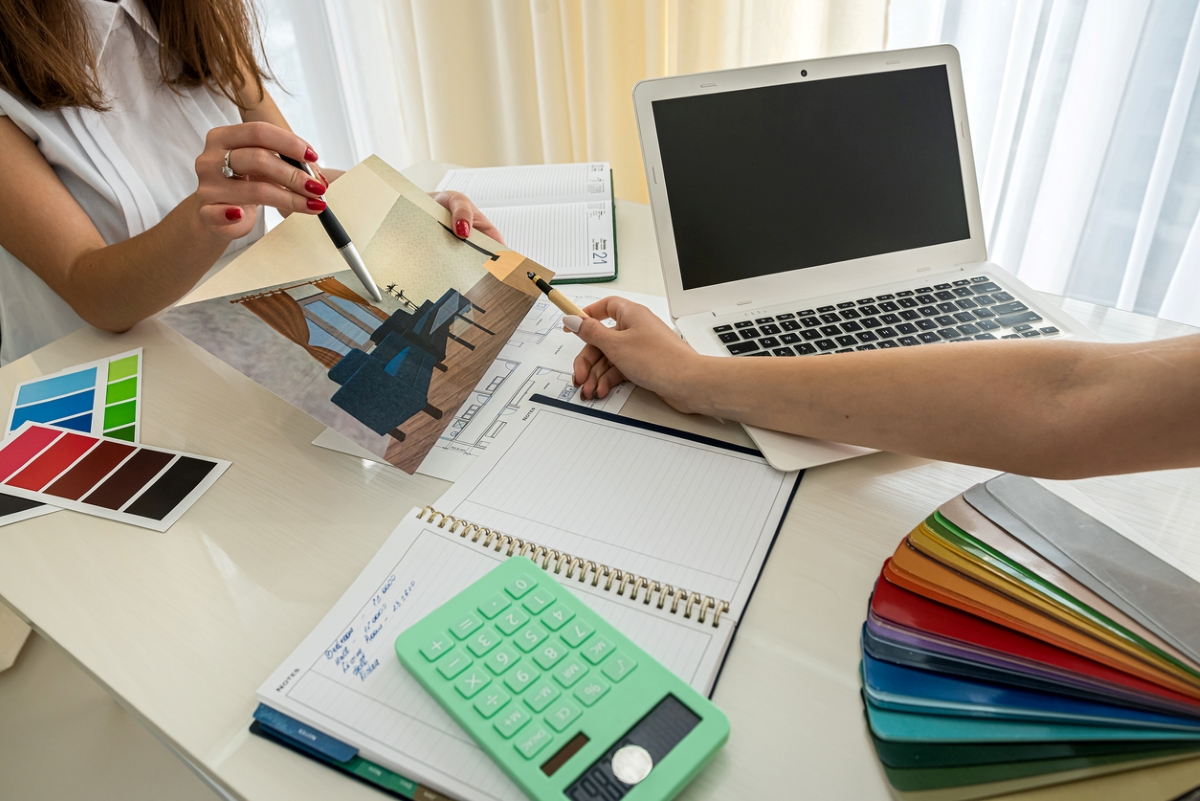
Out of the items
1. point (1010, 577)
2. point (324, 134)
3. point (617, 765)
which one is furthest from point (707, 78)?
point (324, 134)

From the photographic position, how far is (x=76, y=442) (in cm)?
73

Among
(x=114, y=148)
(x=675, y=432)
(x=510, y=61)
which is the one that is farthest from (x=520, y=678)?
(x=510, y=61)

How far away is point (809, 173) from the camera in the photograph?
834 mm

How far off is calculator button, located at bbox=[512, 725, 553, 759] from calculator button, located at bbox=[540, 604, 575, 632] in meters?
0.07

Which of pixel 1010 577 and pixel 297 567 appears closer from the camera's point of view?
pixel 1010 577

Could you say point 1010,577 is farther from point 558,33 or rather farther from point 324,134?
point 324,134

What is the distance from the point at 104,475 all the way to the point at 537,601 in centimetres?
47

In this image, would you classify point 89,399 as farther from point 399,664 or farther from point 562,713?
point 562,713

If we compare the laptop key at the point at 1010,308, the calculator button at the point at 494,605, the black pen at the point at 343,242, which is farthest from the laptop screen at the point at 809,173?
the calculator button at the point at 494,605

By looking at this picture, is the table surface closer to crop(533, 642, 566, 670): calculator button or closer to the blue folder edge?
the blue folder edge

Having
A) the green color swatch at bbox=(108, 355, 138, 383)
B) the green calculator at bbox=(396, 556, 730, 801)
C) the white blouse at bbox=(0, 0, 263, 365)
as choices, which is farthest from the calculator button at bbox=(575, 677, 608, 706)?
the white blouse at bbox=(0, 0, 263, 365)

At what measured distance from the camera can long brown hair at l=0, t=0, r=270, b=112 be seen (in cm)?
87

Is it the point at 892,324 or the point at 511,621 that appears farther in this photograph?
the point at 892,324

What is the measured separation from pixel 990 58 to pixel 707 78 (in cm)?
99
